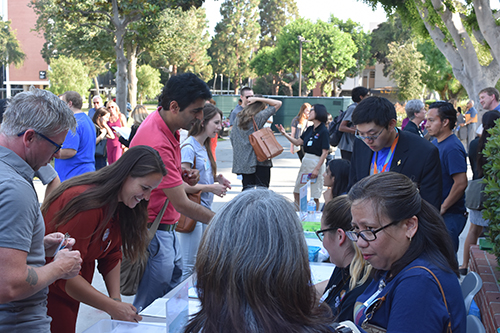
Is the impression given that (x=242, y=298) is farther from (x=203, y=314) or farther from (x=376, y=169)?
(x=376, y=169)

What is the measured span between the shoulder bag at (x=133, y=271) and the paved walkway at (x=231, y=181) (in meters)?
1.16

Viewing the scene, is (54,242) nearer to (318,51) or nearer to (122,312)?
(122,312)

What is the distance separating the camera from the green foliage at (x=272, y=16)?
7431 cm

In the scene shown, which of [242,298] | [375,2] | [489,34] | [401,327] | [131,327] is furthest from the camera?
[375,2]

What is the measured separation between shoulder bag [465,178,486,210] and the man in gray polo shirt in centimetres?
389

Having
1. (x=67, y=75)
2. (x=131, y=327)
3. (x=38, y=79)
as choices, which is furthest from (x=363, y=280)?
(x=38, y=79)

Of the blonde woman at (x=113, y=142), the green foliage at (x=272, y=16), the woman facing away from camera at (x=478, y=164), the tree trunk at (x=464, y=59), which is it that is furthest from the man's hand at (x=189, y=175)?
the green foliage at (x=272, y=16)

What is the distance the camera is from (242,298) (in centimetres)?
122

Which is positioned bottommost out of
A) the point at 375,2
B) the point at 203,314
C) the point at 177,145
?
the point at 203,314

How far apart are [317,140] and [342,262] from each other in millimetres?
4917

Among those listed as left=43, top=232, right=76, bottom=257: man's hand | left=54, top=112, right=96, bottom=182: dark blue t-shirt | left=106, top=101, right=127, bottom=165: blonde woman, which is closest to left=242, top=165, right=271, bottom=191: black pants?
left=54, top=112, right=96, bottom=182: dark blue t-shirt

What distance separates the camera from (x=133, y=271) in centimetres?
315

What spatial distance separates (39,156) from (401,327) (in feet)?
5.17

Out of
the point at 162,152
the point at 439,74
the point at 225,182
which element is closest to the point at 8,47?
the point at 439,74
